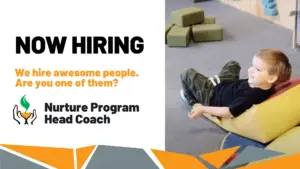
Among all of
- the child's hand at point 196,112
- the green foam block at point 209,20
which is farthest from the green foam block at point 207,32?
the child's hand at point 196,112

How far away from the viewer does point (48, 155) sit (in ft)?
3.13

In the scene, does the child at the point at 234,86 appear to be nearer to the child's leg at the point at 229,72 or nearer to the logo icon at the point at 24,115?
the child's leg at the point at 229,72

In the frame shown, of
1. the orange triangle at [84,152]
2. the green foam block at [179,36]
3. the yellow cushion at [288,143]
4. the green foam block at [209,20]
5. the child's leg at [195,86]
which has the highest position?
the green foam block at [209,20]

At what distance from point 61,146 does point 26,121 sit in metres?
0.07

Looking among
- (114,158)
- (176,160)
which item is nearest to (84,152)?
(114,158)

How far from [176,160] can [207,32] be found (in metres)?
0.22

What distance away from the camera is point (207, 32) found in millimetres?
949

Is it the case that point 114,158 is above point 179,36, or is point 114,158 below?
below

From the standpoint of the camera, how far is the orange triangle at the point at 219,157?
941 mm

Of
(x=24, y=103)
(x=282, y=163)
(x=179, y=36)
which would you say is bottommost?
(x=282, y=163)

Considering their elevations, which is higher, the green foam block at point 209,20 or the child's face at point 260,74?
the green foam block at point 209,20

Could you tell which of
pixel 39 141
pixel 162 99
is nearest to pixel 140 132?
pixel 162 99

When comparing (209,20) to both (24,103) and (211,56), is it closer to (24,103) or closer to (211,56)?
(211,56)

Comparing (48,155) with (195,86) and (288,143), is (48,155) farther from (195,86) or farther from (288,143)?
(288,143)
